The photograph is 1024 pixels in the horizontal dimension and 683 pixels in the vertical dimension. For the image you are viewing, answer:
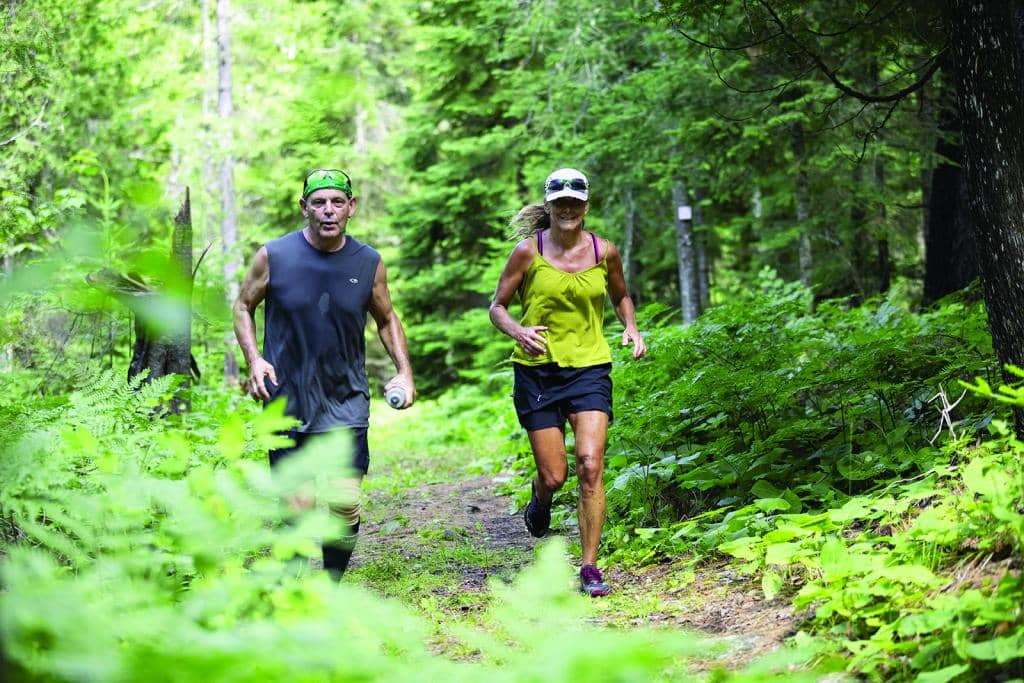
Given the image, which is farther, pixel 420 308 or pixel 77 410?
pixel 420 308

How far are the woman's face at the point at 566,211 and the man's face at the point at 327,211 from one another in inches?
54.0

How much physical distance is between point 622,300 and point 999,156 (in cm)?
254

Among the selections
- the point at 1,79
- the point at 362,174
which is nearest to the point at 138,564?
the point at 1,79

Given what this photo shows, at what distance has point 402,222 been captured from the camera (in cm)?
2289

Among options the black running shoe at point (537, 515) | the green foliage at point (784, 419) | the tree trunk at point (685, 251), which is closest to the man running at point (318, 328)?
the black running shoe at point (537, 515)

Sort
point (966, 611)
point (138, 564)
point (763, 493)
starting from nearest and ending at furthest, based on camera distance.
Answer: point (138, 564) → point (966, 611) → point (763, 493)

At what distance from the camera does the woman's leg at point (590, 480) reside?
6.06 m

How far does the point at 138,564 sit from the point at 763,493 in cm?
480

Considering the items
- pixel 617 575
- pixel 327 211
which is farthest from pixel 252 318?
pixel 617 575

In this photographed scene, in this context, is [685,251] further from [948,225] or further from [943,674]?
[943,674]

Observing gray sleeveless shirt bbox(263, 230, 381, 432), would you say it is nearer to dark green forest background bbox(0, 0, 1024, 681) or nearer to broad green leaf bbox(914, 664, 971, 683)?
dark green forest background bbox(0, 0, 1024, 681)

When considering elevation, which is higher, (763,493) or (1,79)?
(1,79)

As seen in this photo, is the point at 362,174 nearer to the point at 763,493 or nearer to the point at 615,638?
the point at 763,493

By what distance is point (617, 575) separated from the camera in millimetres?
6383
